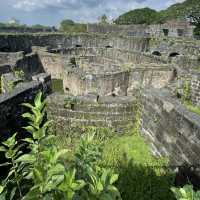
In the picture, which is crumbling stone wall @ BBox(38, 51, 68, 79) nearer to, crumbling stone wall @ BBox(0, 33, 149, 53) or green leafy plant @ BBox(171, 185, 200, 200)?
crumbling stone wall @ BBox(0, 33, 149, 53)

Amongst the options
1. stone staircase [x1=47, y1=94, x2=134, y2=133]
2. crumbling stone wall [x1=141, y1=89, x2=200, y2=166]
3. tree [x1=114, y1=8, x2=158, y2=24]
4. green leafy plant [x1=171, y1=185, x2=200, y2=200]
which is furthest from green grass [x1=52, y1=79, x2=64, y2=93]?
tree [x1=114, y1=8, x2=158, y2=24]

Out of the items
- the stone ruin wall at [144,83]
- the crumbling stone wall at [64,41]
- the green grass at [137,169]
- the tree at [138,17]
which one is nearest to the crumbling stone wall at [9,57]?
the stone ruin wall at [144,83]

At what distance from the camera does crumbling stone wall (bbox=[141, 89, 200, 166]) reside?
5242mm

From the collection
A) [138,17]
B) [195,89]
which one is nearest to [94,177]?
[195,89]

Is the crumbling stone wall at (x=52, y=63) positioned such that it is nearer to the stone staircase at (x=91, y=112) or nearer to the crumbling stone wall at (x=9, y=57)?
the crumbling stone wall at (x=9, y=57)

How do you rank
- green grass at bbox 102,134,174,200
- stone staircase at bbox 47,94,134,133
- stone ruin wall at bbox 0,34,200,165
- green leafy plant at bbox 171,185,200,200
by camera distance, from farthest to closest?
stone staircase at bbox 47,94,134,133
stone ruin wall at bbox 0,34,200,165
green grass at bbox 102,134,174,200
green leafy plant at bbox 171,185,200,200

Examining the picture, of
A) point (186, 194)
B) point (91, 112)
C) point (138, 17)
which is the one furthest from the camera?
point (138, 17)

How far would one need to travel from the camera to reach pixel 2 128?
530 cm

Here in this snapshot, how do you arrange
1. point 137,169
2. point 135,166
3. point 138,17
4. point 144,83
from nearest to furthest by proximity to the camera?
point 137,169
point 135,166
point 144,83
point 138,17

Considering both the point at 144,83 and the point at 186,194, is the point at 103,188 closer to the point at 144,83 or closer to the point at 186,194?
the point at 186,194

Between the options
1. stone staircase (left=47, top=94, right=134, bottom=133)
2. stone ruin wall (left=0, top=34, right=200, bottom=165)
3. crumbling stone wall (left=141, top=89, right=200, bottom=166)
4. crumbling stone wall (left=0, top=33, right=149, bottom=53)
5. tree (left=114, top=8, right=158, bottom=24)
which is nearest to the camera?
crumbling stone wall (left=141, top=89, right=200, bottom=166)

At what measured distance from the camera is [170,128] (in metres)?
5.91

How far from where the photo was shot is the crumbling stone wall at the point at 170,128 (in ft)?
17.2

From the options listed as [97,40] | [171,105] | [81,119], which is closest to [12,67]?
[81,119]
